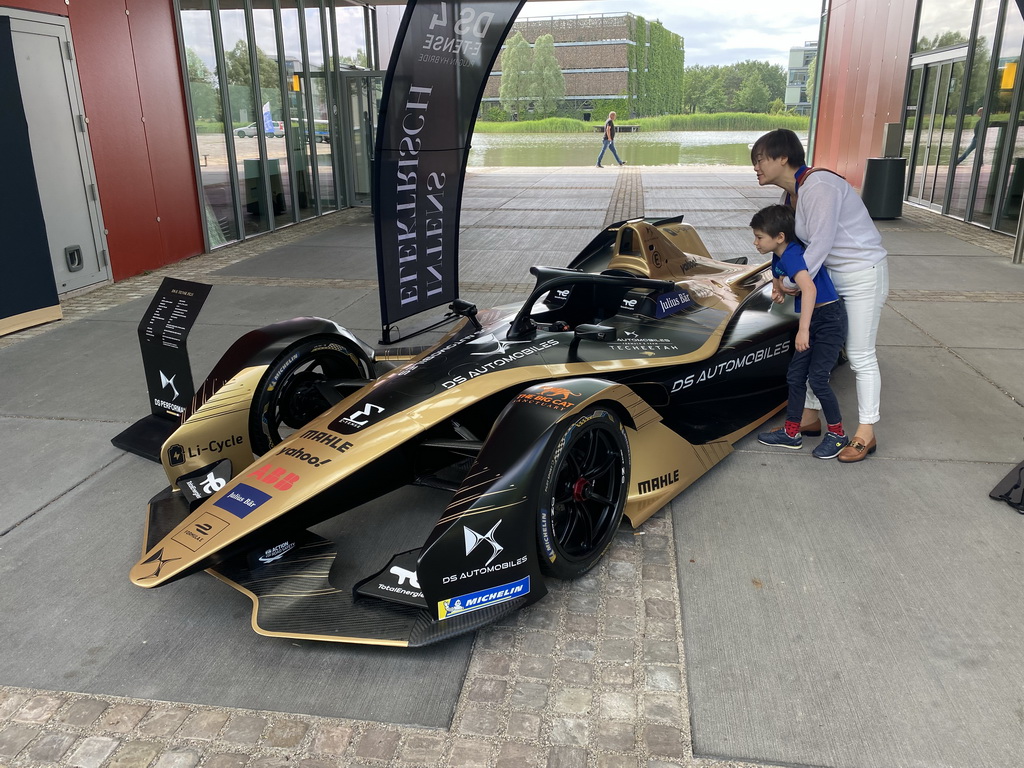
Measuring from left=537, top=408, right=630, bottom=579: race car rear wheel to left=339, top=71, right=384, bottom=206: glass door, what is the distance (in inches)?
556

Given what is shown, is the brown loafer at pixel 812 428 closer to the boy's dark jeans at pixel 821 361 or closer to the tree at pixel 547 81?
the boy's dark jeans at pixel 821 361

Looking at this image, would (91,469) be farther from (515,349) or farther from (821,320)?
(821,320)

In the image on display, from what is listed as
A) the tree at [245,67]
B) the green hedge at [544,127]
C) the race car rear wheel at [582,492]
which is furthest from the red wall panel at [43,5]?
the green hedge at [544,127]

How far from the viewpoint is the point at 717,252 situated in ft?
33.5

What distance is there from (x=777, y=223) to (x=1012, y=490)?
180 cm

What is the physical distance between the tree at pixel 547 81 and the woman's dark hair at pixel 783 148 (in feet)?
333

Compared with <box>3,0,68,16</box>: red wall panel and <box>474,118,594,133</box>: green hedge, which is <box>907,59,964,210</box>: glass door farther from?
<box>474,118,594,133</box>: green hedge

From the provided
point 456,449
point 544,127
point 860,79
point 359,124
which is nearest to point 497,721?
point 456,449

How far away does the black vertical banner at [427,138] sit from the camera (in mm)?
6227

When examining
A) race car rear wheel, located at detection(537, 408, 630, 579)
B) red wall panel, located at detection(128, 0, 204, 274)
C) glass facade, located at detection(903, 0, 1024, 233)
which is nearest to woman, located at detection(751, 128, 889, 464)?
race car rear wheel, located at detection(537, 408, 630, 579)

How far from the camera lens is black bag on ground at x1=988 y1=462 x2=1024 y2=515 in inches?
149

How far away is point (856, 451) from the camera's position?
4.32 meters

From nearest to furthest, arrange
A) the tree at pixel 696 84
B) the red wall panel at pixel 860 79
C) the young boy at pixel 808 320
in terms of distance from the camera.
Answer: the young boy at pixel 808 320, the red wall panel at pixel 860 79, the tree at pixel 696 84

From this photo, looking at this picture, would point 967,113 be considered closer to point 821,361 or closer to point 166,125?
point 821,361
